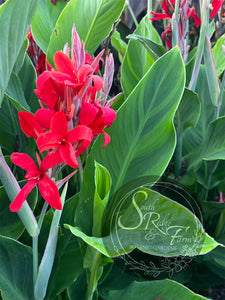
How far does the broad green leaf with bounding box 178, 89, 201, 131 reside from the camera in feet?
2.76

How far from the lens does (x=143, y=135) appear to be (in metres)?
0.68

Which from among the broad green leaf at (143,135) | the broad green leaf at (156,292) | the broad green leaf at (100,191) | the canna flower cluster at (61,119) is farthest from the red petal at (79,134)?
the broad green leaf at (156,292)

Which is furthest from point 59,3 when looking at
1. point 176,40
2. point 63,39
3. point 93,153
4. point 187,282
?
point 187,282

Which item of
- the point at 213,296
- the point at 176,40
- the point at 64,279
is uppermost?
the point at 176,40

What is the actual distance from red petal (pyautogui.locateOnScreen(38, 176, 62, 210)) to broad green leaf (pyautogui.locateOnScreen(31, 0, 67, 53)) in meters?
0.54

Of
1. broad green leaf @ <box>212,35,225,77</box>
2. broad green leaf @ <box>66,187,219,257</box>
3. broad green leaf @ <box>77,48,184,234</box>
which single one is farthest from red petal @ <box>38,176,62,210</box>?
broad green leaf @ <box>212,35,225,77</box>

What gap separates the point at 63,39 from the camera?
2.68 feet

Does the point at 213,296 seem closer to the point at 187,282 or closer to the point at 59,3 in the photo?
the point at 187,282

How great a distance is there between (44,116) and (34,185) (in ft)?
0.27

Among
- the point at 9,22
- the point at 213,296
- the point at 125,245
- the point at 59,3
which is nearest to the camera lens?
the point at 9,22

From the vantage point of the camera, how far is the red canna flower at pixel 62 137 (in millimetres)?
432

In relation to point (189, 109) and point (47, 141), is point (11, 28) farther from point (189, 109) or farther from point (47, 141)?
point (189, 109)

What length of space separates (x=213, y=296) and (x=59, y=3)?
958mm

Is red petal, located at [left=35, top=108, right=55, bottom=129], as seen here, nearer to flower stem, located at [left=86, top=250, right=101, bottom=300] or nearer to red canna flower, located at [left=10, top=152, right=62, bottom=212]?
red canna flower, located at [left=10, top=152, right=62, bottom=212]
